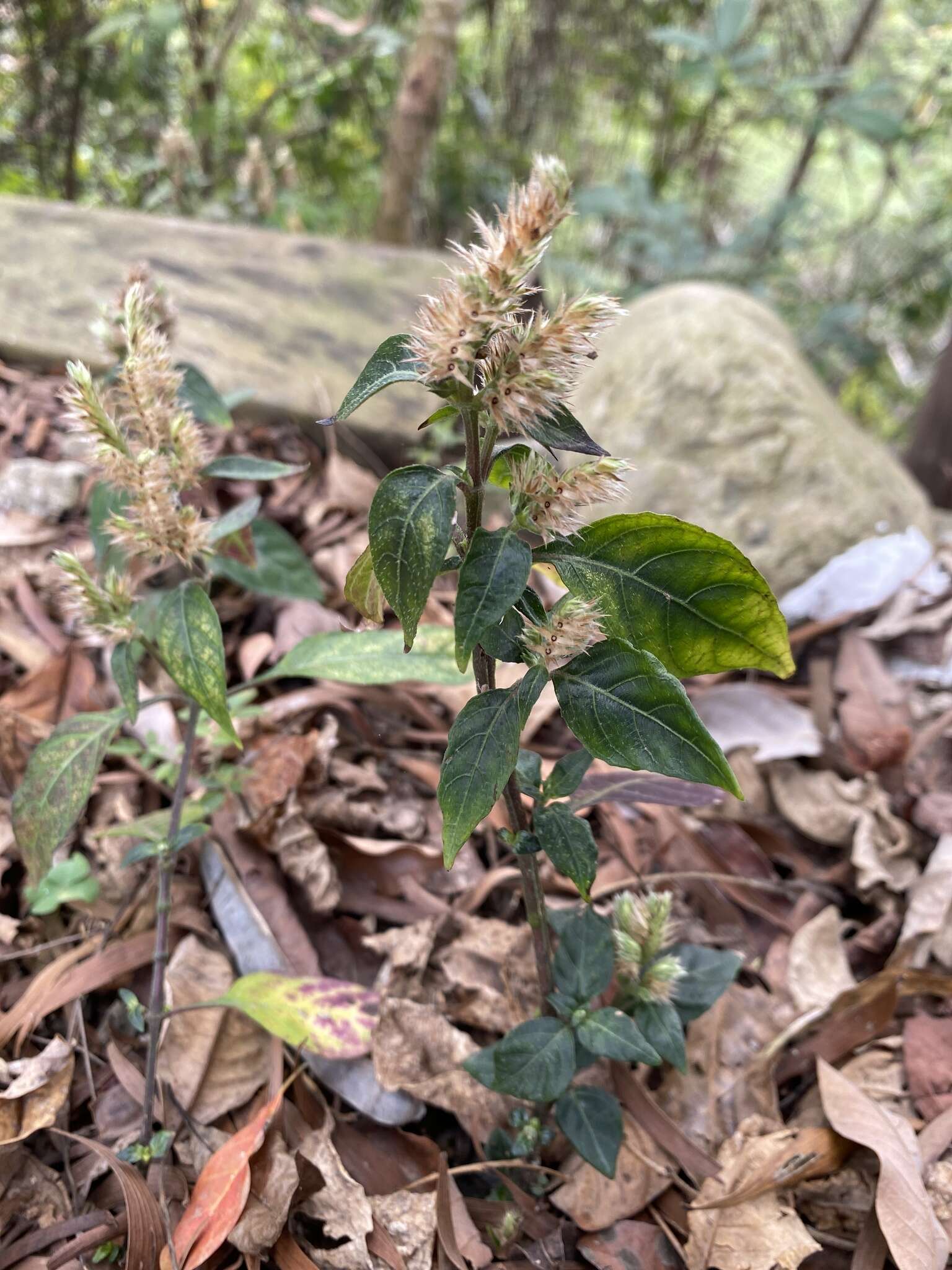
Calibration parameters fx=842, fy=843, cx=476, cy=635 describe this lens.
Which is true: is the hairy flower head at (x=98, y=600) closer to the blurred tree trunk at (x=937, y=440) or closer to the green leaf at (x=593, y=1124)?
the green leaf at (x=593, y=1124)

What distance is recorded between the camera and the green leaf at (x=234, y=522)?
1.08 m

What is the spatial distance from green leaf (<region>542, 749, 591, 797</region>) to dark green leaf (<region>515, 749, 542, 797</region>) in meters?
0.01

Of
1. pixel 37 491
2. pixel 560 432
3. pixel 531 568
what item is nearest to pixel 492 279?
pixel 560 432

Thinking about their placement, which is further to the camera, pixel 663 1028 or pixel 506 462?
pixel 663 1028

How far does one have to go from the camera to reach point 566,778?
0.89 m

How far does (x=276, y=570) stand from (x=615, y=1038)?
88cm

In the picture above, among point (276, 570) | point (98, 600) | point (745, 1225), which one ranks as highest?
point (98, 600)

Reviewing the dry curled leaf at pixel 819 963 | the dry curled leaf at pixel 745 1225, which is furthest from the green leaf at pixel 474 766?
the dry curled leaf at pixel 819 963

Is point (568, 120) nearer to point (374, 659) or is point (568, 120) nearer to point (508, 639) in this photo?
point (374, 659)

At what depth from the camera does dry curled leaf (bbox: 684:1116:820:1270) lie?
1005mm

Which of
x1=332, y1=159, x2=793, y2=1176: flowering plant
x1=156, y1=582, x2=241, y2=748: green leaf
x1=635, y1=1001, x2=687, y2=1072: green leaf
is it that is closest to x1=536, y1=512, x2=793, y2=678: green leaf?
x1=332, y1=159, x2=793, y2=1176: flowering plant

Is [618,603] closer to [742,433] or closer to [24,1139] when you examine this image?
[24,1139]

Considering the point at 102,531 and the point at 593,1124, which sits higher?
the point at 102,531

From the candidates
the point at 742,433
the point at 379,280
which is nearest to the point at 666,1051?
the point at 742,433
